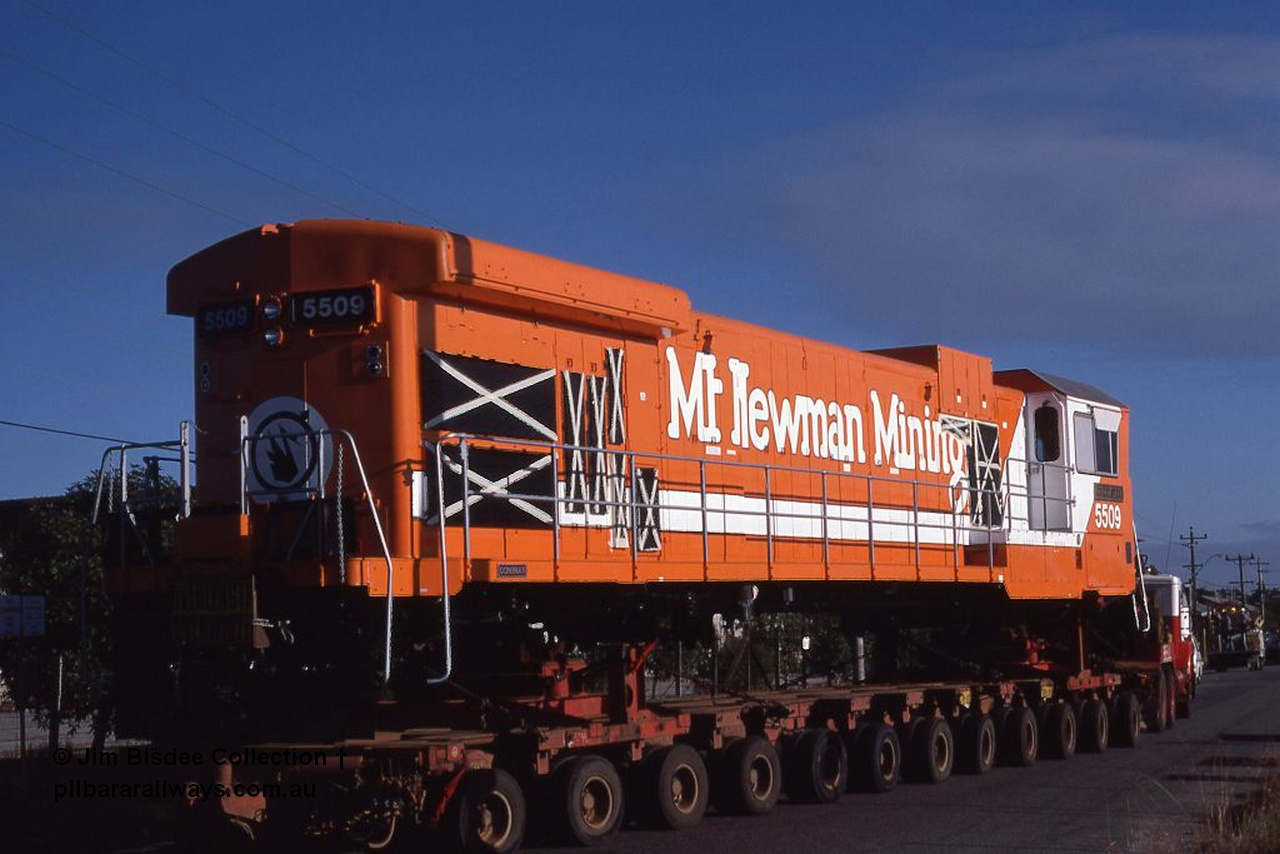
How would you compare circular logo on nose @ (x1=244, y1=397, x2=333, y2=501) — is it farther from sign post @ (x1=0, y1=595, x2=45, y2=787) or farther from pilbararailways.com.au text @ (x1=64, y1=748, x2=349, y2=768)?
sign post @ (x1=0, y1=595, x2=45, y2=787)

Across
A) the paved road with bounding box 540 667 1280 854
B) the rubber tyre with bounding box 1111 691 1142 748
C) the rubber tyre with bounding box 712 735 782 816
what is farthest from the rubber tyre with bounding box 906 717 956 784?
the rubber tyre with bounding box 1111 691 1142 748

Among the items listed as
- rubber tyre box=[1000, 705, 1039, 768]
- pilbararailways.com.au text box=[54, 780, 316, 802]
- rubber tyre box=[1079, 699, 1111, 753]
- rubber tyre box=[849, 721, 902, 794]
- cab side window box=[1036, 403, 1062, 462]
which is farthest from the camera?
rubber tyre box=[1079, 699, 1111, 753]

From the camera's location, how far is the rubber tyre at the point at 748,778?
55.2 ft

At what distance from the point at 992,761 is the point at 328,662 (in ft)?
40.6

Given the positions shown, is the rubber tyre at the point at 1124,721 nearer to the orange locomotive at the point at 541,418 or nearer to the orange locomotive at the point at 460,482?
the orange locomotive at the point at 541,418

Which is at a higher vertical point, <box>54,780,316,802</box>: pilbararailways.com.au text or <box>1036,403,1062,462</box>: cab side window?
<box>1036,403,1062,462</box>: cab side window

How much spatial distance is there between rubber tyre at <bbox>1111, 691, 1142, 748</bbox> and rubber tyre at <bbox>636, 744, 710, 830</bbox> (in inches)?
492

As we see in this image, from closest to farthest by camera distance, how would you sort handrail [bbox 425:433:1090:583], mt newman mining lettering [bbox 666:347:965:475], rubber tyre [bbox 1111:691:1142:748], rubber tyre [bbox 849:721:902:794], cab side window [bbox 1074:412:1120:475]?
handrail [bbox 425:433:1090:583] → mt newman mining lettering [bbox 666:347:965:475] → rubber tyre [bbox 849:721:902:794] → cab side window [bbox 1074:412:1120:475] → rubber tyre [bbox 1111:691:1142:748]

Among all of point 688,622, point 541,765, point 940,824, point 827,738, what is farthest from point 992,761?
point 541,765

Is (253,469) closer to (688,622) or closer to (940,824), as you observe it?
(688,622)

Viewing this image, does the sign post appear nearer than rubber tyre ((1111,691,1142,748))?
Yes

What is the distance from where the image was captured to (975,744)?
Result: 21.7 m

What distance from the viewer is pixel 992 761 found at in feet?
72.6

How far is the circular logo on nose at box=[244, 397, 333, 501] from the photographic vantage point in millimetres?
13414
